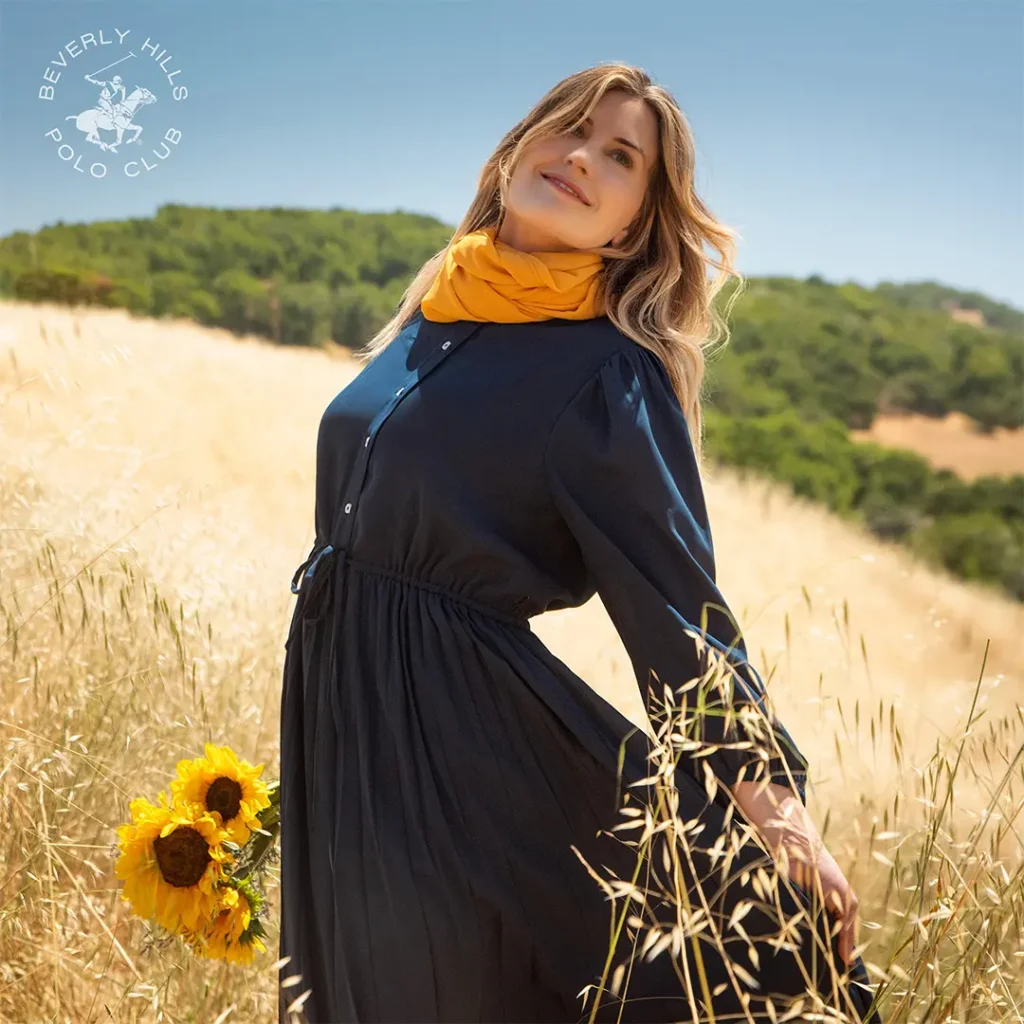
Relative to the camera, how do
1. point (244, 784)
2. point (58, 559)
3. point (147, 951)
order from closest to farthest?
1. point (244, 784)
2. point (147, 951)
3. point (58, 559)

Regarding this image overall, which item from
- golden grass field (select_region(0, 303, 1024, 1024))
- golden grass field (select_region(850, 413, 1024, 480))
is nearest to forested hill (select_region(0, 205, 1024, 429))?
golden grass field (select_region(850, 413, 1024, 480))

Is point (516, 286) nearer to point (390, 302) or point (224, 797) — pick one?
point (224, 797)

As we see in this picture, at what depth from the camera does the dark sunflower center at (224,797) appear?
5.67 ft

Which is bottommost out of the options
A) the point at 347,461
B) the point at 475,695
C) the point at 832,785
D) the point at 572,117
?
the point at 832,785

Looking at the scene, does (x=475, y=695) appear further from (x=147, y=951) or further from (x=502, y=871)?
(x=147, y=951)

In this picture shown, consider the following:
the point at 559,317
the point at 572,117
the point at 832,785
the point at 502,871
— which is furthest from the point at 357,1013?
the point at 832,785

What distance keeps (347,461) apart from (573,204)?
569 mm

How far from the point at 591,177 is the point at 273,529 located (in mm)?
3686

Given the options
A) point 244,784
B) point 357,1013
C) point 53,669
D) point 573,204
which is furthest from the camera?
point 53,669

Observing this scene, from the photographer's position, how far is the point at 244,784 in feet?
5.70

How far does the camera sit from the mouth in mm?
1861

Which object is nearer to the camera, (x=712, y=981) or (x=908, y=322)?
(x=712, y=981)

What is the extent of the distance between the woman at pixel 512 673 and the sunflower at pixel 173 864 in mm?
126

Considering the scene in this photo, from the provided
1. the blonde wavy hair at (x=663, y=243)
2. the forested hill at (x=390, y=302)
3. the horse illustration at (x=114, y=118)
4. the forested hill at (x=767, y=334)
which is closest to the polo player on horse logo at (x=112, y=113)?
the horse illustration at (x=114, y=118)
